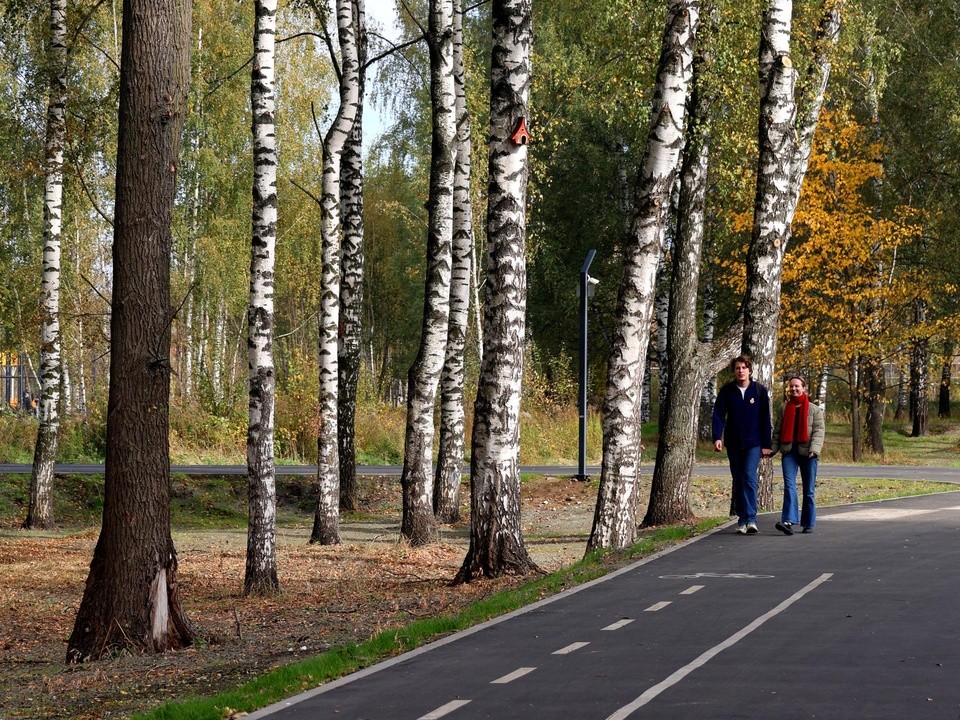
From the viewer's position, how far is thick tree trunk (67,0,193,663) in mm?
12320

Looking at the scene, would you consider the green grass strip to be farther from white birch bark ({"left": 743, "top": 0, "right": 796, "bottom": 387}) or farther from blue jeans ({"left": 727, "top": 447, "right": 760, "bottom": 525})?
white birch bark ({"left": 743, "top": 0, "right": 796, "bottom": 387})

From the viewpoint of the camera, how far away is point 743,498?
1697 cm

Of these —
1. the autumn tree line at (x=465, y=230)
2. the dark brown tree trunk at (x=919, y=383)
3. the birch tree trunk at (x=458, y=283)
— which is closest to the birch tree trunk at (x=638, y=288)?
the autumn tree line at (x=465, y=230)

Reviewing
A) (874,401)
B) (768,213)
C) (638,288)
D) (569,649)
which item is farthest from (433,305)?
(874,401)

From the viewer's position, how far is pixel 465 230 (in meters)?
22.7

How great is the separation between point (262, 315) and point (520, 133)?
401 cm

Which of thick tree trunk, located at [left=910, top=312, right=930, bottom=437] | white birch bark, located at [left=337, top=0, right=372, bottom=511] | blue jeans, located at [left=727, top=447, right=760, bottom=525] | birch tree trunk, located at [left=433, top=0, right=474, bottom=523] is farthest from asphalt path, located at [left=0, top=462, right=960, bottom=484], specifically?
blue jeans, located at [left=727, top=447, right=760, bottom=525]

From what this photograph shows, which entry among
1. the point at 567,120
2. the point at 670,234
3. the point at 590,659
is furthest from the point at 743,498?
the point at 670,234

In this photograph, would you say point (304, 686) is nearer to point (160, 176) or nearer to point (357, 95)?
point (160, 176)

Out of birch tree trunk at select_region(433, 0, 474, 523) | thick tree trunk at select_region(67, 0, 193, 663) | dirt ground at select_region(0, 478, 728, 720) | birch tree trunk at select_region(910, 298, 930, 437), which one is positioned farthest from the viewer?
birch tree trunk at select_region(910, 298, 930, 437)

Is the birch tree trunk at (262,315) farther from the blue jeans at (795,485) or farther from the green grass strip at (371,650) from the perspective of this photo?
the blue jeans at (795,485)

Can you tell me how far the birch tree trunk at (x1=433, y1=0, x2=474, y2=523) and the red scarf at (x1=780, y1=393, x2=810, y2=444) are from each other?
7.08 metres

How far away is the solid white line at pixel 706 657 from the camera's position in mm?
8062

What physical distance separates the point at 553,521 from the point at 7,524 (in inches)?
421
